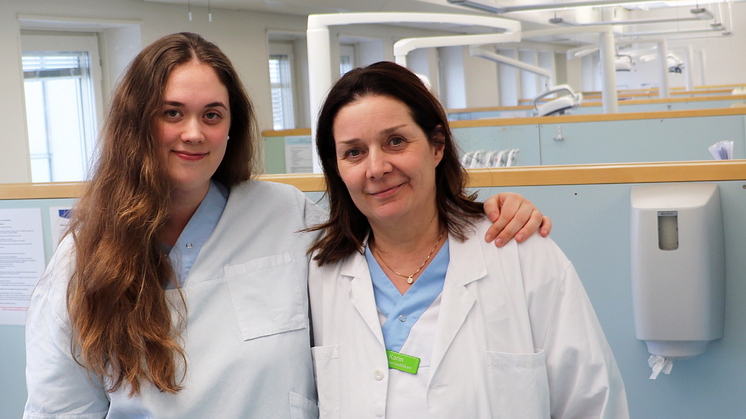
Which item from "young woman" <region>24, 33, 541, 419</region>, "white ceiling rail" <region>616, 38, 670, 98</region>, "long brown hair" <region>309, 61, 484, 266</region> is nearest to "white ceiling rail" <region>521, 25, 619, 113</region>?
"white ceiling rail" <region>616, 38, 670, 98</region>

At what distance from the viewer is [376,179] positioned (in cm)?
117

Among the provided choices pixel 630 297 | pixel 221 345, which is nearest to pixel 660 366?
pixel 630 297

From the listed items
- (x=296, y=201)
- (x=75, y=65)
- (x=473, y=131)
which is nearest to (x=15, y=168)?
(x=75, y=65)

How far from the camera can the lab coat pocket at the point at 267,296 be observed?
1255mm

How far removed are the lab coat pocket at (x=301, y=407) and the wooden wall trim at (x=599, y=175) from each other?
0.61 meters

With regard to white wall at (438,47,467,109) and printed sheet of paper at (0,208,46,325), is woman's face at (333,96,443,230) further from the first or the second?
white wall at (438,47,467,109)

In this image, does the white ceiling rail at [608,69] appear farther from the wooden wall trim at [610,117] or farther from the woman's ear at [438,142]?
the woman's ear at [438,142]

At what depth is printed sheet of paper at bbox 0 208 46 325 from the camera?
2.00 meters

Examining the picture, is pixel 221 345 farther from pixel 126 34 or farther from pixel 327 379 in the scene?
pixel 126 34

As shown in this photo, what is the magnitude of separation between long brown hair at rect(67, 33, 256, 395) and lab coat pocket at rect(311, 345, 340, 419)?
0.81ft

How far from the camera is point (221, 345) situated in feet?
4.03

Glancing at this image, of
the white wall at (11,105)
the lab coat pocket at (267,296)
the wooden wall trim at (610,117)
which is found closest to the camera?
the lab coat pocket at (267,296)

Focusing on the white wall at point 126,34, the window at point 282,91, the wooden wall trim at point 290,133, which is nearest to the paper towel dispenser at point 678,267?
the white wall at point 126,34

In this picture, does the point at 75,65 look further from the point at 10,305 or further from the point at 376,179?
the point at 376,179
